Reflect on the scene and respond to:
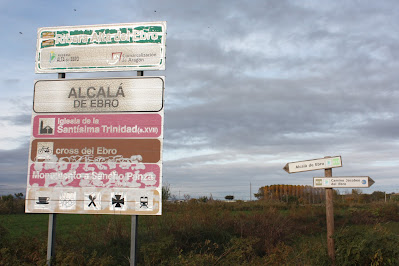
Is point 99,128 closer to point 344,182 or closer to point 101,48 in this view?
point 101,48

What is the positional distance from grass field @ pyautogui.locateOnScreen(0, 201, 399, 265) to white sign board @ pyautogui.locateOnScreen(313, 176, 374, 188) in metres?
1.15

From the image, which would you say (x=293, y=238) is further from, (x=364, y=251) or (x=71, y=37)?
(x=71, y=37)

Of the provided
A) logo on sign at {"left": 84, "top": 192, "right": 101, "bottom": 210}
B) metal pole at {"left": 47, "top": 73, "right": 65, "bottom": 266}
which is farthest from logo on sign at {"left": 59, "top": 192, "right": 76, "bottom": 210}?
metal pole at {"left": 47, "top": 73, "right": 65, "bottom": 266}

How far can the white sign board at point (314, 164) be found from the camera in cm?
920

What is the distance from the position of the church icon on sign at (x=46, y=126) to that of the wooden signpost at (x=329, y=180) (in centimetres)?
647

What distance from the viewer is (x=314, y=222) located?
68.8 ft

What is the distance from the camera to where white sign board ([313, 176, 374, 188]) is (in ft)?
29.5

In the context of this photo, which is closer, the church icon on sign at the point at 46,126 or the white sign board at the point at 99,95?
the white sign board at the point at 99,95

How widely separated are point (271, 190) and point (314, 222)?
19.7 m

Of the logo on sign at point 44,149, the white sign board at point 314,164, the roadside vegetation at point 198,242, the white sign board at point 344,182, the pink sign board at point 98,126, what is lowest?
the roadside vegetation at point 198,242

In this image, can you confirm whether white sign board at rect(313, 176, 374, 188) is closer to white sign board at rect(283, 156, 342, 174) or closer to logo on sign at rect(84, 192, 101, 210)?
white sign board at rect(283, 156, 342, 174)

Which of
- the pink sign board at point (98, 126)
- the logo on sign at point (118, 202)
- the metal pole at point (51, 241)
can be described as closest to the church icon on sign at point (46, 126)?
the pink sign board at point (98, 126)

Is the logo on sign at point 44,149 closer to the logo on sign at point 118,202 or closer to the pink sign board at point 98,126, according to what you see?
the pink sign board at point 98,126

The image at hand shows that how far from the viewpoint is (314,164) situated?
950cm
